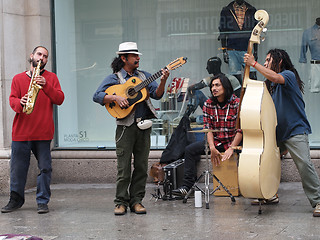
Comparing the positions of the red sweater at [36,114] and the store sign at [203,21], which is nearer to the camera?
the red sweater at [36,114]

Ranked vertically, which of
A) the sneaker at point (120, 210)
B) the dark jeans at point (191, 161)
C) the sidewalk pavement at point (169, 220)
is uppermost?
the dark jeans at point (191, 161)

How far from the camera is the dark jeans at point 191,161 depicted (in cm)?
842

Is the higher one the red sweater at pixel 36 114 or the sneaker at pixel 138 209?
the red sweater at pixel 36 114

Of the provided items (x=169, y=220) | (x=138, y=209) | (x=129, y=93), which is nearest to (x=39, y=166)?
(x=138, y=209)

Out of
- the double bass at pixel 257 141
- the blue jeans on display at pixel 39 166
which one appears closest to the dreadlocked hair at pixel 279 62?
the double bass at pixel 257 141

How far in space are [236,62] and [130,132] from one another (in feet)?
9.85

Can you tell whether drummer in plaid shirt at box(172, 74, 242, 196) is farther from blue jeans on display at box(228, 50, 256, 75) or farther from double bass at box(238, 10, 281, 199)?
blue jeans on display at box(228, 50, 256, 75)

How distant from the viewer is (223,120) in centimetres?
811

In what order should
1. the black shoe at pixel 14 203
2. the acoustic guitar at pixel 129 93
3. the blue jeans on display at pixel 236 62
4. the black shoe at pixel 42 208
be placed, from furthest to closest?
the blue jeans on display at pixel 236 62, the black shoe at pixel 14 203, the black shoe at pixel 42 208, the acoustic guitar at pixel 129 93

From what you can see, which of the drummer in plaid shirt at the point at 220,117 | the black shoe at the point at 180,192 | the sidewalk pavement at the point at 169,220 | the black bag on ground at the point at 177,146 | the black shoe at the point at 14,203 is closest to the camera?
the sidewalk pavement at the point at 169,220

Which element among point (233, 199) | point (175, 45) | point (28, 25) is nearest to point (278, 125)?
point (233, 199)

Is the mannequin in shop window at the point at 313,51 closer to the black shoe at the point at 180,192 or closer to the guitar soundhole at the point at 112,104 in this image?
the black shoe at the point at 180,192

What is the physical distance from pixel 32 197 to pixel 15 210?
0.98 meters

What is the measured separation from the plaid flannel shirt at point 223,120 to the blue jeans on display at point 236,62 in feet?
5.40
